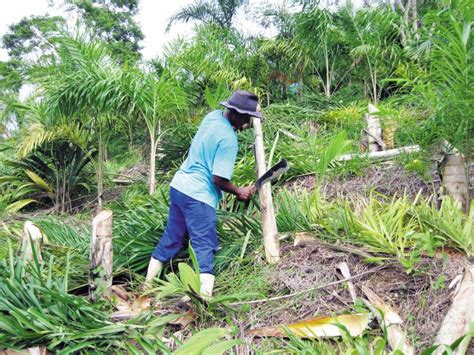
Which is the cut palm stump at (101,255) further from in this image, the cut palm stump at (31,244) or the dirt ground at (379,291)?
the dirt ground at (379,291)

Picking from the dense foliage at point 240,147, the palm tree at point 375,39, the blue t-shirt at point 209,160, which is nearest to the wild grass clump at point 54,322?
the dense foliage at point 240,147

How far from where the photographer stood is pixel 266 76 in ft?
31.8

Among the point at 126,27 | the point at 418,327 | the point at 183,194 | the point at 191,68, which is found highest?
the point at 126,27

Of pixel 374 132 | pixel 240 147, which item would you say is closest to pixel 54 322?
pixel 240 147

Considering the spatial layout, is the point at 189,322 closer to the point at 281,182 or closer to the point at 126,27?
the point at 281,182

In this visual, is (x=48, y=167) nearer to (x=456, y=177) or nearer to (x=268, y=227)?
(x=268, y=227)

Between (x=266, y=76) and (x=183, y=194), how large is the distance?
7042mm

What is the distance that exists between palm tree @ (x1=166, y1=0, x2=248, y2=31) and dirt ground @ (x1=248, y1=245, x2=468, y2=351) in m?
10.4

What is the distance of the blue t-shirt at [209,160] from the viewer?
10.2 feet

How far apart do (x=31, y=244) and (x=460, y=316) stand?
2.81 m

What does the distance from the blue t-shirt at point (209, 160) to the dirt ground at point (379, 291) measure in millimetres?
822

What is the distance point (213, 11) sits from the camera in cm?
1230

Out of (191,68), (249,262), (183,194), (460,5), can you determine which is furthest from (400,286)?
(191,68)

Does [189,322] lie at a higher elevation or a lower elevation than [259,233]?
lower
